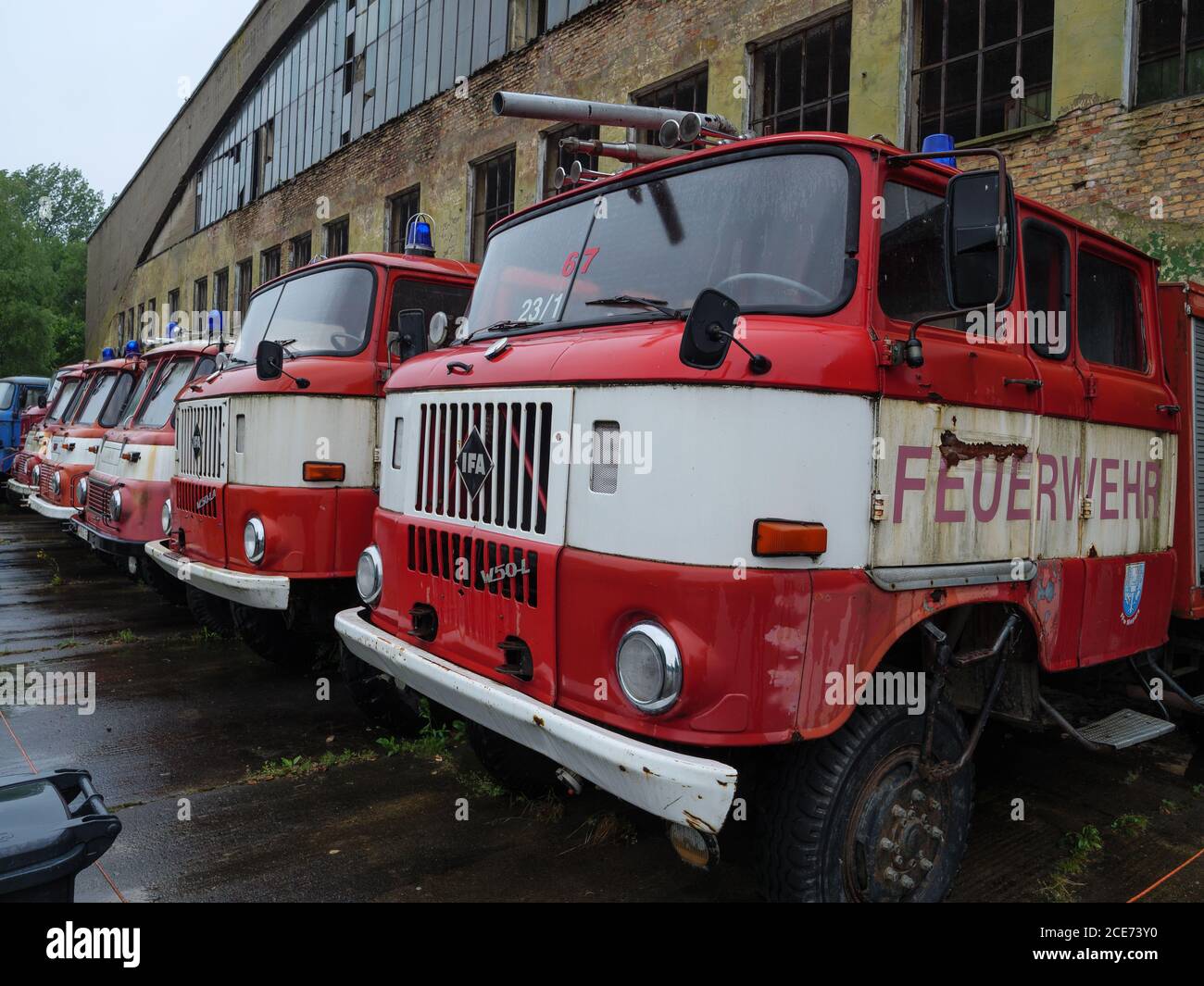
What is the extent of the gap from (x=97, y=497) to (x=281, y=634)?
3.26 meters

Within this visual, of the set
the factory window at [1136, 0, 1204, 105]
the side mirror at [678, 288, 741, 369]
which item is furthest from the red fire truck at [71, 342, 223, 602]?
the factory window at [1136, 0, 1204, 105]

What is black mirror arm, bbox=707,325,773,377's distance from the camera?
2469 mm

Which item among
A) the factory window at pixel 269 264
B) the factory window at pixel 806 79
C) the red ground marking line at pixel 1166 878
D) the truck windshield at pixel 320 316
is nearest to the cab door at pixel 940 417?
the red ground marking line at pixel 1166 878

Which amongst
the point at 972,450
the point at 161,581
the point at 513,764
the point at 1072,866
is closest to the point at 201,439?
the point at 161,581

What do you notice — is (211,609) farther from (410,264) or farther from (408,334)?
(408,334)

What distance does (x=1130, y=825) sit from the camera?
161 inches

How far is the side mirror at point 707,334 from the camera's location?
2.47 meters

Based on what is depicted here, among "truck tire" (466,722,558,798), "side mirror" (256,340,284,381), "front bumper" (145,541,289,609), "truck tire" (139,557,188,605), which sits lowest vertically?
"truck tire" (466,722,558,798)

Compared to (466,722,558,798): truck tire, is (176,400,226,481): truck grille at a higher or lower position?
higher

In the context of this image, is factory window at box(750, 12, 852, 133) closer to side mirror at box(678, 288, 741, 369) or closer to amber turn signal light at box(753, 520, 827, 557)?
side mirror at box(678, 288, 741, 369)

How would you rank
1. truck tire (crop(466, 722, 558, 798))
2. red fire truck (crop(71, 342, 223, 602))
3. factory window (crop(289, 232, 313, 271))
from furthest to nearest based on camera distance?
factory window (crop(289, 232, 313, 271)), red fire truck (crop(71, 342, 223, 602)), truck tire (crop(466, 722, 558, 798))

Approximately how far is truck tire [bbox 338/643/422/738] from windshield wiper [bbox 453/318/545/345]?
5.27 feet

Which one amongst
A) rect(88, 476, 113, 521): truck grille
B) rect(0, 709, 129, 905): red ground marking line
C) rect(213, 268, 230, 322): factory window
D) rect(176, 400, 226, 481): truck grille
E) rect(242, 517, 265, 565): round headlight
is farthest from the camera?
rect(213, 268, 230, 322): factory window

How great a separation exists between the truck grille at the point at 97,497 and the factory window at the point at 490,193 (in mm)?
8571
